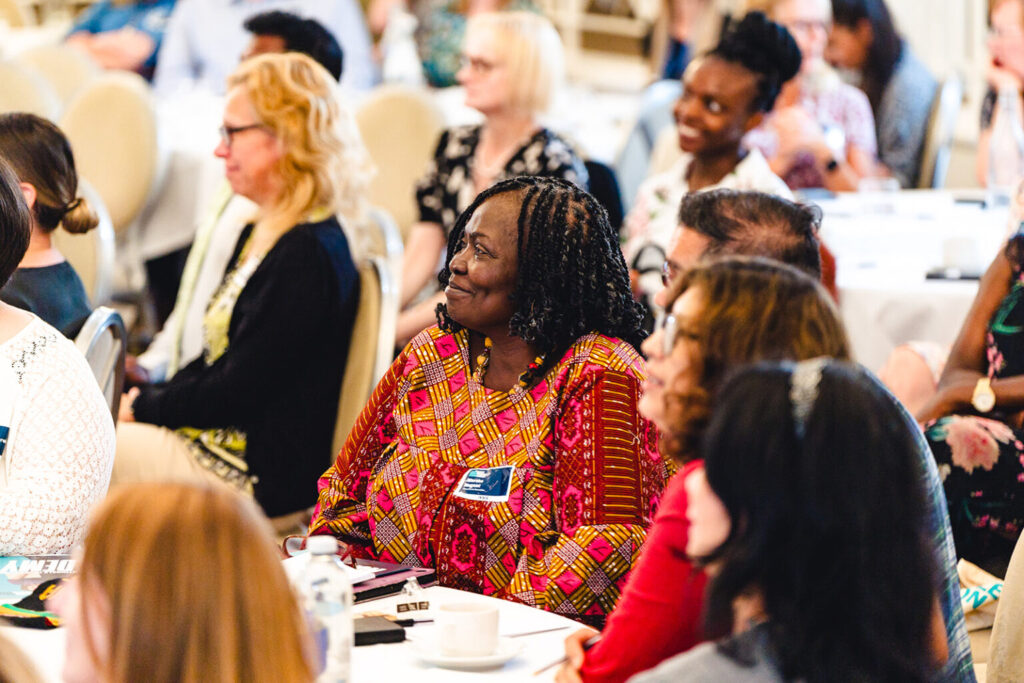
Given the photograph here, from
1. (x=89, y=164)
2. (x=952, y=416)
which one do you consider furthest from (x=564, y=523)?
(x=89, y=164)

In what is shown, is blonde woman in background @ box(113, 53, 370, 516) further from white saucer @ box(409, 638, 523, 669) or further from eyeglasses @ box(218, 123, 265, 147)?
white saucer @ box(409, 638, 523, 669)

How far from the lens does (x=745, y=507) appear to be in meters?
1.23

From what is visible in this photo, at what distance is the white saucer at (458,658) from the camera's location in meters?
1.58

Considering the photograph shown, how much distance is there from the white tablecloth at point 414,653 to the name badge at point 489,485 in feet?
0.88

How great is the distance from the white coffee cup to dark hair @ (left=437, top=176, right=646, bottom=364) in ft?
2.04

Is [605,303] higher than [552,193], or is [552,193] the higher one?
[552,193]

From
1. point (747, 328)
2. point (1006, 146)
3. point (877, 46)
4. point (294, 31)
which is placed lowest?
point (1006, 146)

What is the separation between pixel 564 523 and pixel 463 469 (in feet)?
0.63

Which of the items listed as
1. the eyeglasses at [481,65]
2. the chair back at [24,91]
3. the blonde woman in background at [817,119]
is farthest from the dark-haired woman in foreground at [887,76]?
the chair back at [24,91]

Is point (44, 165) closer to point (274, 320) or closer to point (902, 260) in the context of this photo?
point (274, 320)

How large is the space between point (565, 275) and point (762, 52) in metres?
1.95

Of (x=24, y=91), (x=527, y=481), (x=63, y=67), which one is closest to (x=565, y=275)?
(x=527, y=481)

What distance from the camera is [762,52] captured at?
3887 mm

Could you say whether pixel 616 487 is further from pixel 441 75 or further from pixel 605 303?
pixel 441 75
